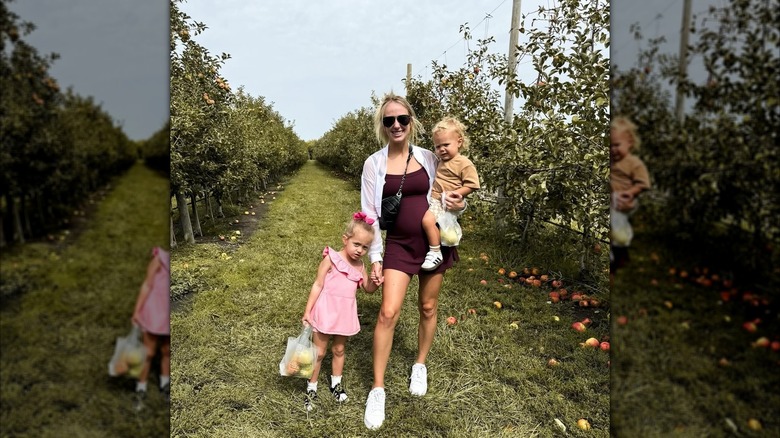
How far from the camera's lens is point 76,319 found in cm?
74

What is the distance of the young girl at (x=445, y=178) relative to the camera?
8.86 ft

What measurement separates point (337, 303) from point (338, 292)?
0.07 meters

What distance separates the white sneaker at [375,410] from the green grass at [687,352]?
213 centimetres

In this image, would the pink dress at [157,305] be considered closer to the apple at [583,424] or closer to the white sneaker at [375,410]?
the white sneaker at [375,410]

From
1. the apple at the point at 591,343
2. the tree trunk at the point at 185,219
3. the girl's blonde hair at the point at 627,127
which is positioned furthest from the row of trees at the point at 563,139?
the tree trunk at the point at 185,219

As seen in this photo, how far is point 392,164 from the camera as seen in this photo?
280 cm

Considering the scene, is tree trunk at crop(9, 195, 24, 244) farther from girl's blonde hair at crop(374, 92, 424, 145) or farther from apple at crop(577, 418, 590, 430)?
apple at crop(577, 418, 590, 430)

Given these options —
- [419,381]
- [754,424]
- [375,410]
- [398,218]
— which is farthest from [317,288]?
[754,424]

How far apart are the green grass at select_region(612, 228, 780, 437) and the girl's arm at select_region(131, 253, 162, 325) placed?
0.84 meters

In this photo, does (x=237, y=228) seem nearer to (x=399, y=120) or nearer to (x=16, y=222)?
(x=399, y=120)

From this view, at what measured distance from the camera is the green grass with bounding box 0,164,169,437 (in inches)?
27.0

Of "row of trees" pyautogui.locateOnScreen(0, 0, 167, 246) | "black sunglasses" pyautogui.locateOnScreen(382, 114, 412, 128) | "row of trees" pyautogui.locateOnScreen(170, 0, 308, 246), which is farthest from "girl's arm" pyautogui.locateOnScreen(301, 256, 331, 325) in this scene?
"row of trees" pyautogui.locateOnScreen(170, 0, 308, 246)

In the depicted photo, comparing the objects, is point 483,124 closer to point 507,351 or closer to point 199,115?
point 507,351

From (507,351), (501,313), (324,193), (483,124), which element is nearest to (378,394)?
(507,351)
